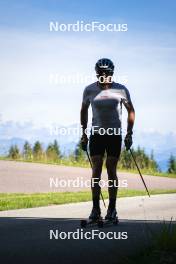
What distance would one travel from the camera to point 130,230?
28.9 feet

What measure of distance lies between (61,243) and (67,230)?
1.18m

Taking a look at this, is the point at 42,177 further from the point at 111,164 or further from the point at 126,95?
the point at 126,95

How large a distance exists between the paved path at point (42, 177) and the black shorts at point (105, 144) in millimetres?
8245

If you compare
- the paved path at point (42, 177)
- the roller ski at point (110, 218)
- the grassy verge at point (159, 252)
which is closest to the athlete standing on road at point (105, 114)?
the roller ski at point (110, 218)

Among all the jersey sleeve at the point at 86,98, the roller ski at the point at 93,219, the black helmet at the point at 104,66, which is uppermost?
the black helmet at the point at 104,66

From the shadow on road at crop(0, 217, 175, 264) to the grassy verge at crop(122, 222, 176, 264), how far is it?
0.64ft

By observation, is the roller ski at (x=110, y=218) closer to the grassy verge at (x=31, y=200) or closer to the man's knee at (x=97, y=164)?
the man's knee at (x=97, y=164)

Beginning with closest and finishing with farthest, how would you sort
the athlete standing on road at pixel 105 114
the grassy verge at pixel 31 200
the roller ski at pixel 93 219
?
the athlete standing on road at pixel 105 114 < the roller ski at pixel 93 219 < the grassy verge at pixel 31 200

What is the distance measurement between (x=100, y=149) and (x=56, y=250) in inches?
85.8

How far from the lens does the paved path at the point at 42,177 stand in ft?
59.3

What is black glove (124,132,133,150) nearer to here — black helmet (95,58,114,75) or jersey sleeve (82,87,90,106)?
jersey sleeve (82,87,90,106)

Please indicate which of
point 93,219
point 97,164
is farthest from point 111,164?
point 93,219

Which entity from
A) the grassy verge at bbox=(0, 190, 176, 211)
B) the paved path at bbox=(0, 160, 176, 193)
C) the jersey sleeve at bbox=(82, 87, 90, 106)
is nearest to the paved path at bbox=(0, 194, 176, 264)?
the grassy verge at bbox=(0, 190, 176, 211)

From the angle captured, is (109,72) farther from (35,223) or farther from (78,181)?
(78,181)
